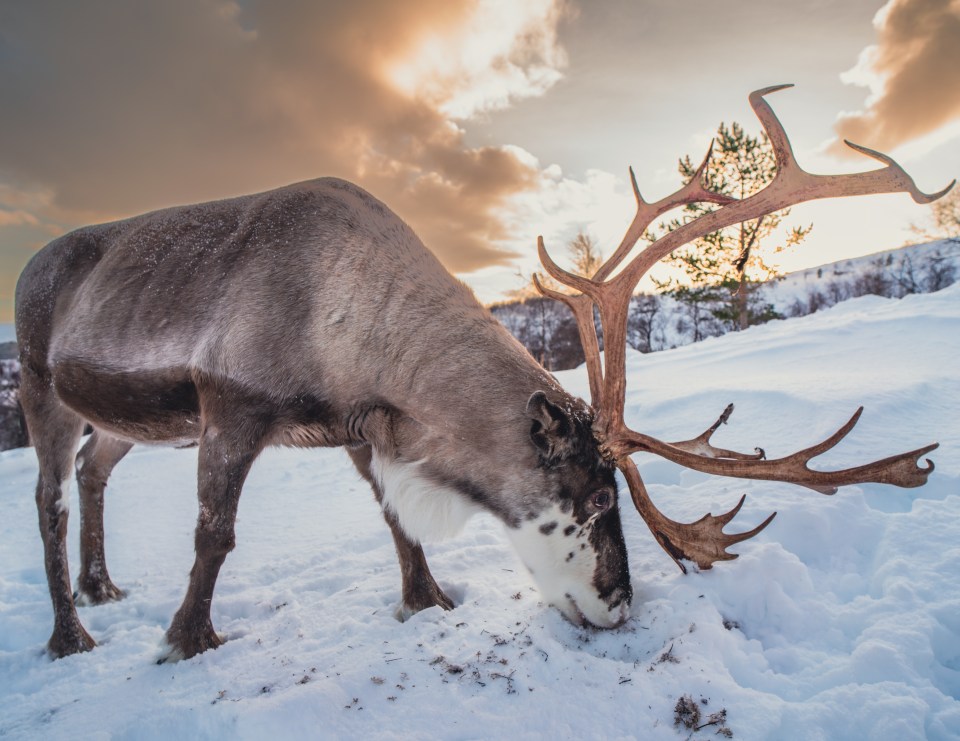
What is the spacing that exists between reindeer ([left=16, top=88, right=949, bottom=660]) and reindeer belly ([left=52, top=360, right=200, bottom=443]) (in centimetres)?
1

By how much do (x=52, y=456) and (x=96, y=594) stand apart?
1.01 m

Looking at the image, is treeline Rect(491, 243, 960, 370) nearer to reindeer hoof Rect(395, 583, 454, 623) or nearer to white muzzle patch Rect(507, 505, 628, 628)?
reindeer hoof Rect(395, 583, 454, 623)

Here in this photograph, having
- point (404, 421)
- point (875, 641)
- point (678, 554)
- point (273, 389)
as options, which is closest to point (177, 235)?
point (273, 389)

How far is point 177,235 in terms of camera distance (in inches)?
120

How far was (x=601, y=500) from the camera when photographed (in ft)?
8.22

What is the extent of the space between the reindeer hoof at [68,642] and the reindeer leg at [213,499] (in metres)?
0.69

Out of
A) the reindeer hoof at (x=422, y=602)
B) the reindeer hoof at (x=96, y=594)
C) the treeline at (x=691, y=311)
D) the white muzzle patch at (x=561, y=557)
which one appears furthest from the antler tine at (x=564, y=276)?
the treeline at (x=691, y=311)

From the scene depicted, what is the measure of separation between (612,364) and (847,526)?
4.54 feet

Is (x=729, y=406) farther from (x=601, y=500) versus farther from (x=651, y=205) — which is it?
(x=651, y=205)

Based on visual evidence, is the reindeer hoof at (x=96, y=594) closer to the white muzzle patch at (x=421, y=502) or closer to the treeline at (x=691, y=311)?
the white muzzle patch at (x=421, y=502)

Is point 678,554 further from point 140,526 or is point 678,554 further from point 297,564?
point 140,526

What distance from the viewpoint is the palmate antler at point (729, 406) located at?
2.26 metres

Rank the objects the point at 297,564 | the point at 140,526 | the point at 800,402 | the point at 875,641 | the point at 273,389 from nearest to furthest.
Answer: the point at 875,641 < the point at 273,389 < the point at 297,564 < the point at 800,402 < the point at 140,526

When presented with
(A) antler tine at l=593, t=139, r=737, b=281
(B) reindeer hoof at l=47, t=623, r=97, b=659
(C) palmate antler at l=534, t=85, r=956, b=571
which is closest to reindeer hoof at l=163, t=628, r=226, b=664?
(B) reindeer hoof at l=47, t=623, r=97, b=659
